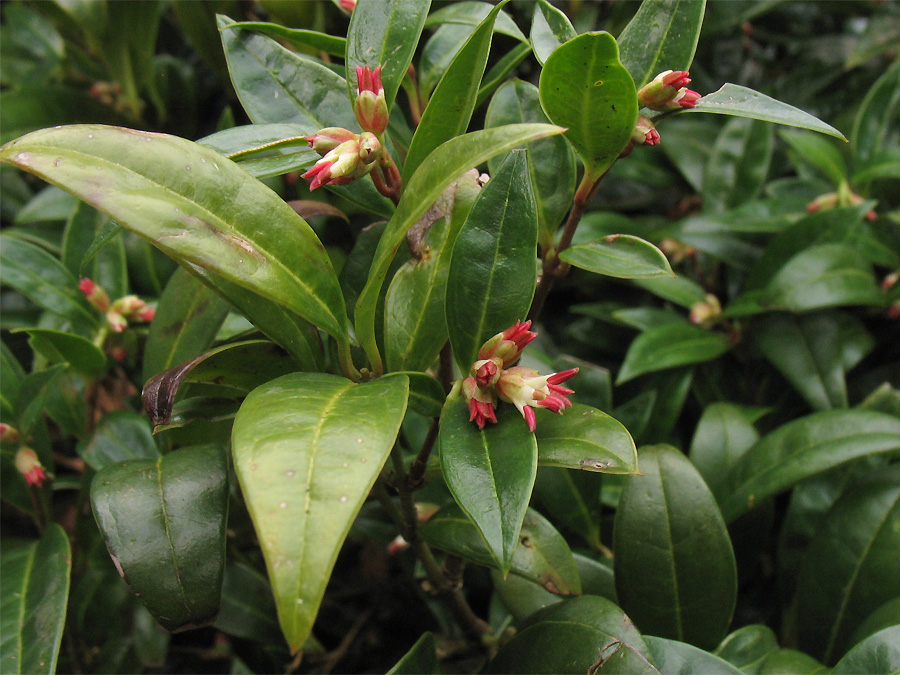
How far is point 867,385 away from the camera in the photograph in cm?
136

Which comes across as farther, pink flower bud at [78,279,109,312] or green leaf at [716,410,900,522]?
pink flower bud at [78,279,109,312]

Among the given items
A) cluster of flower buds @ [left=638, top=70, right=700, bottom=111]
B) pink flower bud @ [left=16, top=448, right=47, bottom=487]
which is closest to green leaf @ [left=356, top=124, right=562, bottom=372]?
cluster of flower buds @ [left=638, top=70, right=700, bottom=111]

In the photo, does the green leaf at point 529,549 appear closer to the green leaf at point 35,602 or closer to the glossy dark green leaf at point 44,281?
the green leaf at point 35,602

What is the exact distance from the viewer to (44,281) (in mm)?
1131

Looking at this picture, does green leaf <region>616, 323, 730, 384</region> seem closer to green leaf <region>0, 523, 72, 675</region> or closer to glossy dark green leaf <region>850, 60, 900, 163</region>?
glossy dark green leaf <region>850, 60, 900, 163</region>

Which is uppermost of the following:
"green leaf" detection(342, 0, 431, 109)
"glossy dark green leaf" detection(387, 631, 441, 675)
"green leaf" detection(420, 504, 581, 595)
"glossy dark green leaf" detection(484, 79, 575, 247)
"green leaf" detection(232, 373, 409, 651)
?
"green leaf" detection(342, 0, 431, 109)

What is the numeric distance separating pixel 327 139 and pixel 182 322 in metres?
0.38

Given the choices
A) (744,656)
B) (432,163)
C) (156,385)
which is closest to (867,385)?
(744,656)

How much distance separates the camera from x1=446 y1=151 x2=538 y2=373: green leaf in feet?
2.30

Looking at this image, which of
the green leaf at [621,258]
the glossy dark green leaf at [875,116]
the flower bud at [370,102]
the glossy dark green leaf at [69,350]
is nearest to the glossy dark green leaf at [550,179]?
the green leaf at [621,258]

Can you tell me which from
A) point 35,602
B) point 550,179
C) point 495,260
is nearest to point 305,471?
point 495,260

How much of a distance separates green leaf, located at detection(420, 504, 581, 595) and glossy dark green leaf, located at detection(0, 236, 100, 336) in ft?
2.39

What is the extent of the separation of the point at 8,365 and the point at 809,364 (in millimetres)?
1369

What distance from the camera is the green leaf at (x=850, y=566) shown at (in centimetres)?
95
